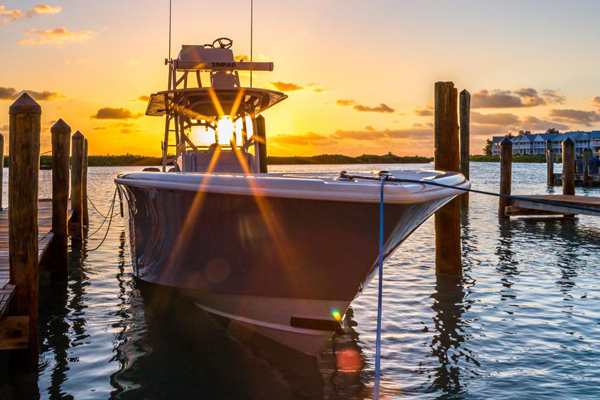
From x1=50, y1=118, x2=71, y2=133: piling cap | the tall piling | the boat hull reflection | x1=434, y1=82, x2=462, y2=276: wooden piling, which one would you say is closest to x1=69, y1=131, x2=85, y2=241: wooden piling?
x1=50, y1=118, x2=71, y2=133: piling cap

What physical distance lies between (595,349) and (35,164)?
5978 mm

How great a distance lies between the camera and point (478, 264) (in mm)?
11711

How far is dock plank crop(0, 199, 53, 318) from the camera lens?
5497 mm

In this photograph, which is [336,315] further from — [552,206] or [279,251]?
[552,206]

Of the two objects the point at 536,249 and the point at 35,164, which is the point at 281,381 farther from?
the point at 536,249

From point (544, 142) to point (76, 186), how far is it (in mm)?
148954

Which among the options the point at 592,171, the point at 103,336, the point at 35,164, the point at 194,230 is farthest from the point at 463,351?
the point at 592,171

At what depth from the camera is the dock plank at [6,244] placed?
18.0 feet

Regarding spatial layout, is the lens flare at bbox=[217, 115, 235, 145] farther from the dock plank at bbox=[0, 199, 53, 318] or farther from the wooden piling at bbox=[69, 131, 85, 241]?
the wooden piling at bbox=[69, 131, 85, 241]

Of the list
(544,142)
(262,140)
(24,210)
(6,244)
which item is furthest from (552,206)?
(544,142)

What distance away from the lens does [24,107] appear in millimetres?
5887

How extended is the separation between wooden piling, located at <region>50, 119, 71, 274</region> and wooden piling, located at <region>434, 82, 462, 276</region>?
19.4 feet

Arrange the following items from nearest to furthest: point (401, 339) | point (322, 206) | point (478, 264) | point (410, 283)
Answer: point (322, 206) < point (401, 339) < point (410, 283) < point (478, 264)

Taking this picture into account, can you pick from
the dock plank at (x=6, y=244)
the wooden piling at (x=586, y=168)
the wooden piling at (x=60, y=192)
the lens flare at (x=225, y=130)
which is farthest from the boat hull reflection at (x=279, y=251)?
the wooden piling at (x=586, y=168)
